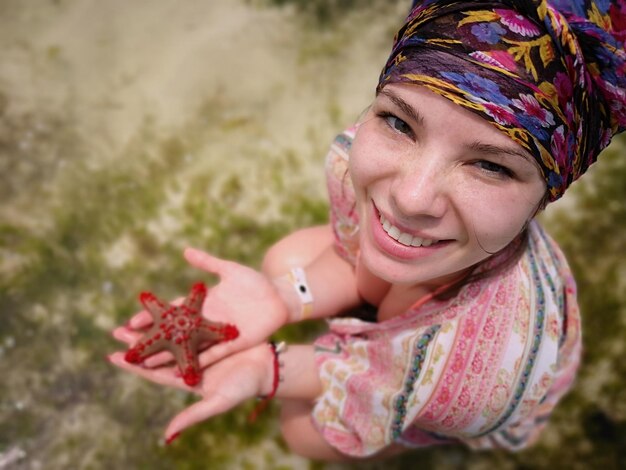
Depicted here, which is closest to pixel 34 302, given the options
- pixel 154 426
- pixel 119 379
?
pixel 119 379

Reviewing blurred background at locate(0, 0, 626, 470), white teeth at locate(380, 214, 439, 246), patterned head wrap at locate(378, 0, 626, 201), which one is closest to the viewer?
patterned head wrap at locate(378, 0, 626, 201)

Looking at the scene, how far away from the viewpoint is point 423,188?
3.78 ft

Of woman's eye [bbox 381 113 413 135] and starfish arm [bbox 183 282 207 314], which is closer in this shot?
woman's eye [bbox 381 113 413 135]

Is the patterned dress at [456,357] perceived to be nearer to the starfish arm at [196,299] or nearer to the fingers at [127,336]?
the starfish arm at [196,299]

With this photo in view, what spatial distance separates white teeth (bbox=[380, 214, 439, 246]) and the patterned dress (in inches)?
11.1

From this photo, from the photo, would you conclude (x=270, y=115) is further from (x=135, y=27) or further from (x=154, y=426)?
(x=154, y=426)

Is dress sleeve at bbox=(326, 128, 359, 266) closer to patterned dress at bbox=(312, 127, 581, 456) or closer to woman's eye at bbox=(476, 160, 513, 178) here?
patterned dress at bbox=(312, 127, 581, 456)

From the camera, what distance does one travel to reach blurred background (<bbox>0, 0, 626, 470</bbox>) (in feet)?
8.43

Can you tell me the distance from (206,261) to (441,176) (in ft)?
3.45

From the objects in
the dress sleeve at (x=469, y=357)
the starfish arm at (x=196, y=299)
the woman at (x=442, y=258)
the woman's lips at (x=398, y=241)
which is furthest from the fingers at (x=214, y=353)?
the woman's lips at (x=398, y=241)

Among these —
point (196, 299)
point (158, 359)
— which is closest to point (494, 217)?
point (196, 299)

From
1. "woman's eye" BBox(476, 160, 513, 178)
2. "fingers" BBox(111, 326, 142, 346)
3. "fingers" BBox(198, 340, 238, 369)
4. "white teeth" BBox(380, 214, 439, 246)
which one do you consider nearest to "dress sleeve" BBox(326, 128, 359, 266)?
"white teeth" BBox(380, 214, 439, 246)

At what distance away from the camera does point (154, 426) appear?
2.56 metres

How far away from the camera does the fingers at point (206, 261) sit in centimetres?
195
